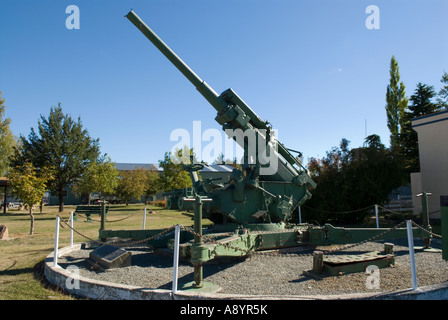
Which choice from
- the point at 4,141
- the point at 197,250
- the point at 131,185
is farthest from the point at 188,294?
the point at 4,141

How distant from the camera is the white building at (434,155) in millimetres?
14312

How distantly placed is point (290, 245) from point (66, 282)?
4674 millimetres

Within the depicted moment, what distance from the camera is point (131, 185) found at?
35688mm

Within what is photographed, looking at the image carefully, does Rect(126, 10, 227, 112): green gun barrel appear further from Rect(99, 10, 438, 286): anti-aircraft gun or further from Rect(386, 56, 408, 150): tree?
Rect(386, 56, 408, 150): tree

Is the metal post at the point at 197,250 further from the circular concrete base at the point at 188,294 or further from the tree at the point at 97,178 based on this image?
the tree at the point at 97,178

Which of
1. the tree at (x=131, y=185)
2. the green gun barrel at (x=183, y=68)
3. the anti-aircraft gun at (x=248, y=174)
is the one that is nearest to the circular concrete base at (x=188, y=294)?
the anti-aircraft gun at (x=248, y=174)

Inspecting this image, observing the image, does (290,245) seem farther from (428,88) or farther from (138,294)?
(428,88)

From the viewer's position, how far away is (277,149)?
340 inches

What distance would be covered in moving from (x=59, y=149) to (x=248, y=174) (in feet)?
73.0

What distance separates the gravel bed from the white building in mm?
8551

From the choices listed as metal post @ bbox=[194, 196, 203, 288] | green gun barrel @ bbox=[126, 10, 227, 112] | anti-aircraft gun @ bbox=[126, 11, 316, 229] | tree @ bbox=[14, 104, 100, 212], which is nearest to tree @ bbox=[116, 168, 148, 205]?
tree @ bbox=[14, 104, 100, 212]

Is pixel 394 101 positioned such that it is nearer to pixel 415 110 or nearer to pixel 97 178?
pixel 415 110

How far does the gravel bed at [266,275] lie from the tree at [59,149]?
20.3 meters

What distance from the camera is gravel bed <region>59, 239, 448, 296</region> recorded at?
4.81 metres
